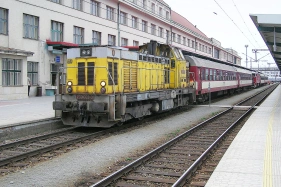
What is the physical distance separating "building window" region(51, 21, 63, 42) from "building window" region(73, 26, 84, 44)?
6.08ft

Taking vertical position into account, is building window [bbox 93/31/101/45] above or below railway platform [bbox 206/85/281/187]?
above

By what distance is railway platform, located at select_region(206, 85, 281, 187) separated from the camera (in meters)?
5.54

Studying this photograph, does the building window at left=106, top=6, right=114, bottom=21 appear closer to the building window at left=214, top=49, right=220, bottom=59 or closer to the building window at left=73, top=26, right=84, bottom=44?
the building window at left=73, top=26, right=84, bottom=44

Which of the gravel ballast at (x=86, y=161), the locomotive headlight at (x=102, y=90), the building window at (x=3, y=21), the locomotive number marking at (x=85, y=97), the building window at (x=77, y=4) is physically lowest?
the gravel ballast at (x=86, y=161)

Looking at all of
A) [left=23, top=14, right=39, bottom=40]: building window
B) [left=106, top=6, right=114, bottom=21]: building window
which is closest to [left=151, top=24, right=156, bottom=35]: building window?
[left=106, top=6, right=114, bottom=21]: building window

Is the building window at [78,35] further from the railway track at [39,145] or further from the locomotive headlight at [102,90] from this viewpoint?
the locomotive headlight at [102,90]

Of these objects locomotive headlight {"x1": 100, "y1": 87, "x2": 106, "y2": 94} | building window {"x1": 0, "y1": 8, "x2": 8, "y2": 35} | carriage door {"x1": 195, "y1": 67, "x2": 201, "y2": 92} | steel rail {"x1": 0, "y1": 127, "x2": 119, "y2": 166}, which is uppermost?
building window {"x1": 0, "y1": 8, "x2": 8, "y2": 35}

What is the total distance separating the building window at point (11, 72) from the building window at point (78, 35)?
842 cm

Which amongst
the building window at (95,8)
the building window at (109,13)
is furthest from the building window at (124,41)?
the building window at (95,8)

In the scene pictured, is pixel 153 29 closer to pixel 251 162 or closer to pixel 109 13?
pixel 109 13

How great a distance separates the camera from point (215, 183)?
17.9 feet

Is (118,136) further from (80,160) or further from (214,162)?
(214,162)

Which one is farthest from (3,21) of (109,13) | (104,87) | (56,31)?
(104,87)

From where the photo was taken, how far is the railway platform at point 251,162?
18.2 feet
